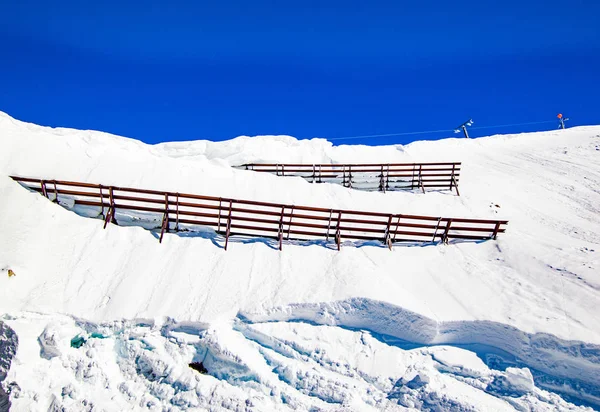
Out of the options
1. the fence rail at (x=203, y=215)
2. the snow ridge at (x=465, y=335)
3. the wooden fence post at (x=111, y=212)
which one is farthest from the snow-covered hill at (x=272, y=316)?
the fence rail at (x=203, y=215)

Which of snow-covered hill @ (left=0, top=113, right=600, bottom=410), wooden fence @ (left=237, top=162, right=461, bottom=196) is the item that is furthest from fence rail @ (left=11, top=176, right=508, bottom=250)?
wooden fence @ (left=237, top=162, right=461, bottom=196)

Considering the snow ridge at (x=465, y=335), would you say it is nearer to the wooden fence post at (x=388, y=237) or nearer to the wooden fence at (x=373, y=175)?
the wooden fence post at (x=388, y=237)

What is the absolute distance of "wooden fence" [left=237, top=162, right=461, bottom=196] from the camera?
80.7 feet

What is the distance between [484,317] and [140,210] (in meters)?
12.5

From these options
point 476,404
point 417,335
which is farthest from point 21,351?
point 476,404

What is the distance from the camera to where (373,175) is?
84.4ft

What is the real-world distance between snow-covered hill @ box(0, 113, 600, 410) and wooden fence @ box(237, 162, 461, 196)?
791 centimetres

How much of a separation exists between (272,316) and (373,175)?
15.7 m

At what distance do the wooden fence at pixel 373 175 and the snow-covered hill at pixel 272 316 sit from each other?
791 centimetres

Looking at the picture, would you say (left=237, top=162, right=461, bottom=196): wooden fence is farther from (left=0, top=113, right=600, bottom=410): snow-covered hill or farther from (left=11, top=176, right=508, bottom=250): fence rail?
(left=0, top=113, right=600, bottom=410): snow-covered hill

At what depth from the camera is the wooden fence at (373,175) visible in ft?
80.7

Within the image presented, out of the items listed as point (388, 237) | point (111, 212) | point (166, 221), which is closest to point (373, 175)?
point (388, 237)

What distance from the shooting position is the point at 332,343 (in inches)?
455

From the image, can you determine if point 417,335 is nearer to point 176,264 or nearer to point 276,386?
point 276,386
